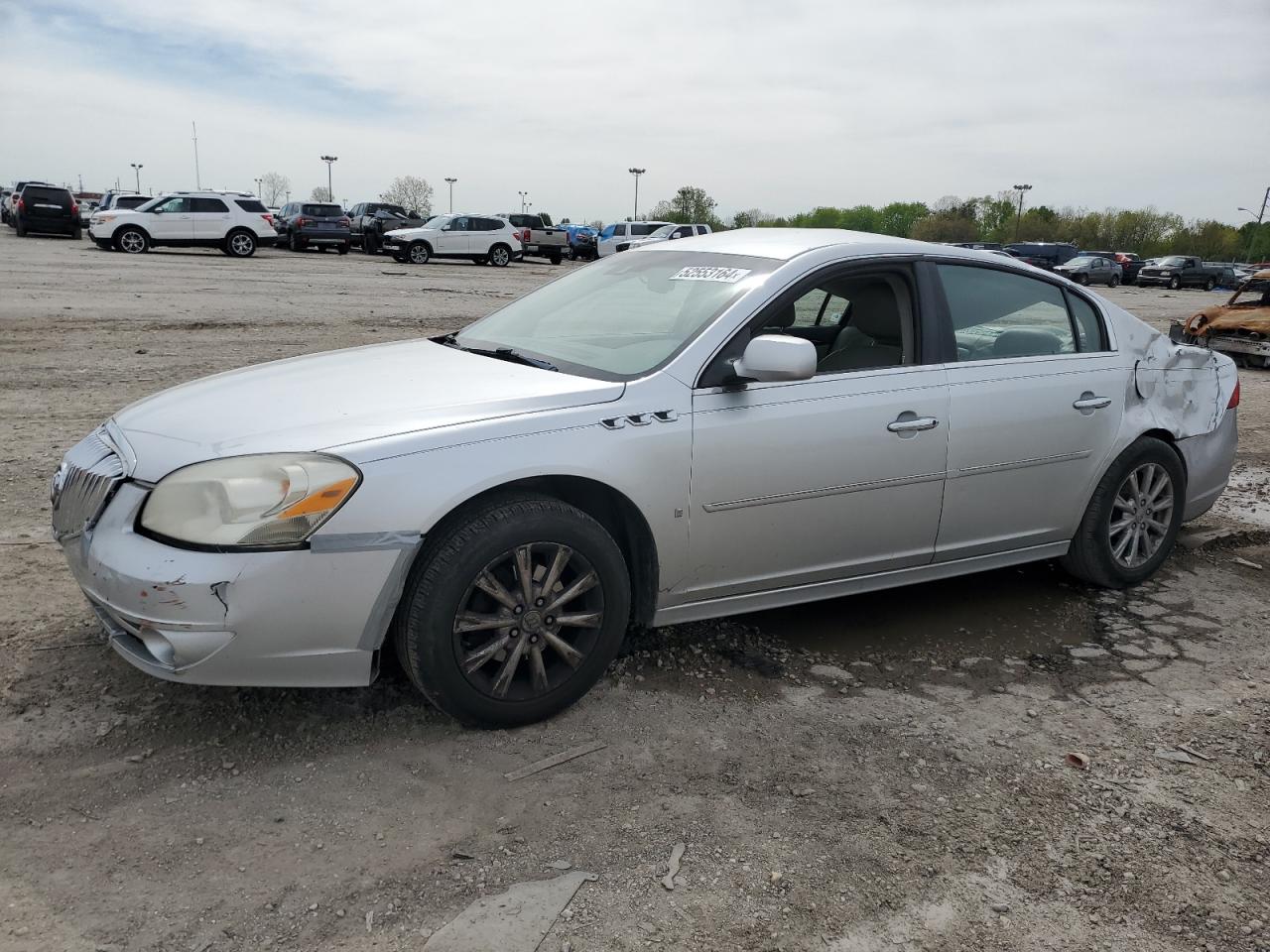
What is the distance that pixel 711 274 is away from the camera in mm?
4012

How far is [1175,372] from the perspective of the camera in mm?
4867

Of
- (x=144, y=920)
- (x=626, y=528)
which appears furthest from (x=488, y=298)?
(x=144, y=920)

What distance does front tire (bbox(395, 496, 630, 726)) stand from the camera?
10.0 ft

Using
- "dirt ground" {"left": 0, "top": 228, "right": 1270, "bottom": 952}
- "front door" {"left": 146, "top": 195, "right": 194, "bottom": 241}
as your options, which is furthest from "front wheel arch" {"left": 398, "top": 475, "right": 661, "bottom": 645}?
"front door" {"left": 146, "top": 195, "right": 194, "bottom": 241}

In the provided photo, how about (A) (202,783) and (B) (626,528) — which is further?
(B) (626,528)

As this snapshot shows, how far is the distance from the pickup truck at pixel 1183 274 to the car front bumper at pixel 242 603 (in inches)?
2140

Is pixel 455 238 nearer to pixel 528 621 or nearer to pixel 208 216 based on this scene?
pixel 208 216

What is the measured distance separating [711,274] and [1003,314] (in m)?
1.34

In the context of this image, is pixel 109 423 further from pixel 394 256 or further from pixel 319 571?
pixel 394 256

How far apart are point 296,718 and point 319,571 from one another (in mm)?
687

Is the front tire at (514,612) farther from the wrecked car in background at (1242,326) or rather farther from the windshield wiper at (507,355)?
the wrecked car in background at (1242,326)

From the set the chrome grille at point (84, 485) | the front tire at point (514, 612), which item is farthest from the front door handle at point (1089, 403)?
the chrome grille at point (84, 485)

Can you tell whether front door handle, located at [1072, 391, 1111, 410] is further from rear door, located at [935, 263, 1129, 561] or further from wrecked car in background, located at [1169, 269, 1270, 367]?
wrecked car in background, located at [1169, 269, 1270, 367]

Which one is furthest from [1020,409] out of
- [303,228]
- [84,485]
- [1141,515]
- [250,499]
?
[303,228]
